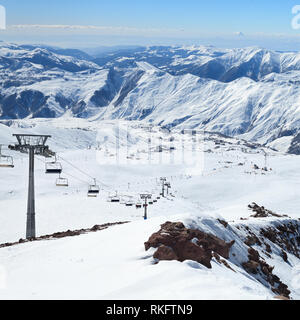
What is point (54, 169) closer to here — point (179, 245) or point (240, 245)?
point (240, 245)

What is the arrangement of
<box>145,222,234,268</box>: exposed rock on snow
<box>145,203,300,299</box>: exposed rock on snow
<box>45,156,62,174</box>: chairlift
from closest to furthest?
<box>145,222,234,268</box>: exposed rock on snow → <box>145,203,300,299</box>: exposed rock on snow → <box>45,156,62,174</box>: chairlift

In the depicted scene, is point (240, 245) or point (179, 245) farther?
point (240, 245)

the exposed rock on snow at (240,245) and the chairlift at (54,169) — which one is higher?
the chairlift at (54,169)

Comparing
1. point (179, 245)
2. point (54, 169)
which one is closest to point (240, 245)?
point (179, 245)

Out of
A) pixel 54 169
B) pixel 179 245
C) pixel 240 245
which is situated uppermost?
pixel 54 169

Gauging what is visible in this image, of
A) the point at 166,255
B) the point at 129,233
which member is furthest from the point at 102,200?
the point at 166,255

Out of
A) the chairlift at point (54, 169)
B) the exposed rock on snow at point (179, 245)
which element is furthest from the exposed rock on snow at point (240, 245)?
the chairlift at point (54, 169)

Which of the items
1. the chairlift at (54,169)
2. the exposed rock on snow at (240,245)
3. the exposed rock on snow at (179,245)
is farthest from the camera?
the chairlift at (54,169)

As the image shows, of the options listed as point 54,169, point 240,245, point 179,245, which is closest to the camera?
point 179,245

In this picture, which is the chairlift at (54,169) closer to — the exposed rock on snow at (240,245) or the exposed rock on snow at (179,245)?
the exposed rock on snow at (240,245)

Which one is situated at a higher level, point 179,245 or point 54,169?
point 54,169

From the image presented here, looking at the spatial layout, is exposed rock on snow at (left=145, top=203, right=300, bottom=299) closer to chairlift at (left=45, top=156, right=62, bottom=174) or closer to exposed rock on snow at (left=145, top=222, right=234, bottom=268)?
exposed rock on snow at (left=145, top=222, right=234, bottom=268)

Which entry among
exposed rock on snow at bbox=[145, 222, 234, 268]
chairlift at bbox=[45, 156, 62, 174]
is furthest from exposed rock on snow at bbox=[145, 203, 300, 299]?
chairlift at bbox=[45, 156, 62, 174]
